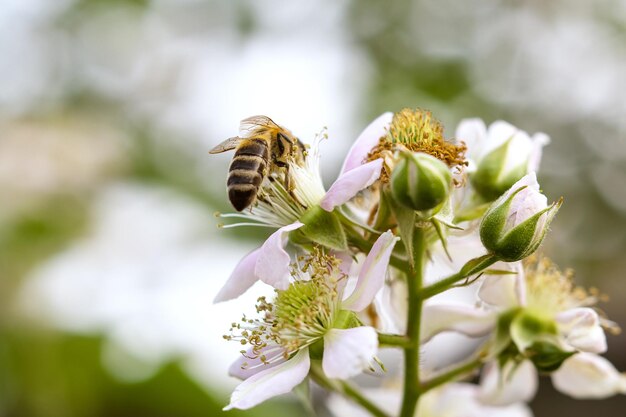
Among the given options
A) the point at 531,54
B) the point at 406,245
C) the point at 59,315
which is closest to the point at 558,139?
the point at 531,54

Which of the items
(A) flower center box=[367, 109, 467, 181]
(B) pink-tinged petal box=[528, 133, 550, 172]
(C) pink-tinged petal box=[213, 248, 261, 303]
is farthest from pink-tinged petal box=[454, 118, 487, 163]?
(C) pink-tinged petal box=[213, 248, 261, 303]

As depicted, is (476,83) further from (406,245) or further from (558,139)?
(406,245)

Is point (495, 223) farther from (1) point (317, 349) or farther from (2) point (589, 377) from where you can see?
(2) point (589, 377)

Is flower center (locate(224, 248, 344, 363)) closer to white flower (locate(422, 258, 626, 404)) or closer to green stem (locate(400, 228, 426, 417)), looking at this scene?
green stem (locate(400, 228, 426, 417))

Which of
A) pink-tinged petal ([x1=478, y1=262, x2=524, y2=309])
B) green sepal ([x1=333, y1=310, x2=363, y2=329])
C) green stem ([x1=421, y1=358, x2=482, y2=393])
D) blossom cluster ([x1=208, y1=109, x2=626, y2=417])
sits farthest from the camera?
pink-tinged petal ([x1=478, y1=262, x2=524, y2=309])

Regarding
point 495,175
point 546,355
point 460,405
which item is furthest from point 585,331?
point 460,405
